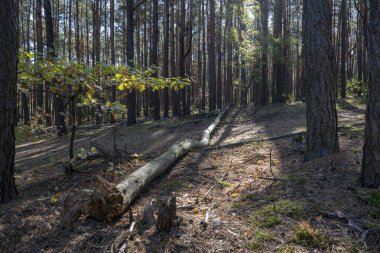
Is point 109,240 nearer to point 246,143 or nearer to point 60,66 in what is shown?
point 60,66

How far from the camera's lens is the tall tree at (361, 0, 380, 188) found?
3.40 metres

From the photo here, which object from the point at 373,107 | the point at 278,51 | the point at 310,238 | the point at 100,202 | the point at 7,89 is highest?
the point at 278,51

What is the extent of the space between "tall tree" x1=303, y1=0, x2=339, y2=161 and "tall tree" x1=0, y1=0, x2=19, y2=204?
15.2 ft

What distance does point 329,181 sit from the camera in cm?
398

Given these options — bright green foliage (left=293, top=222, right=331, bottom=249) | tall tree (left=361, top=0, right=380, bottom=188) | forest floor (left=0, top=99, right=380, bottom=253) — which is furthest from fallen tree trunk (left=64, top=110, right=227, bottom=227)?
tall tree (left=361, top=0, right=380, bottom=188)

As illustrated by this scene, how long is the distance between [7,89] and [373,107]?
488 centimetres

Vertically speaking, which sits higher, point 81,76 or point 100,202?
point 81,76

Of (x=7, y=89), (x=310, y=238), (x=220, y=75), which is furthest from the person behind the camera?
(x=220, y=75)

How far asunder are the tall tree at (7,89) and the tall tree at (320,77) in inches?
182

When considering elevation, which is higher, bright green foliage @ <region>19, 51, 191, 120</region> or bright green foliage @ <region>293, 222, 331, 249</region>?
bright green foliage @ <region>19, 51, 191, 120</region>

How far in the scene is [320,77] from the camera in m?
4.96

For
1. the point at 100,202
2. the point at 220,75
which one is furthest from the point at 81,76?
the point at 220,75

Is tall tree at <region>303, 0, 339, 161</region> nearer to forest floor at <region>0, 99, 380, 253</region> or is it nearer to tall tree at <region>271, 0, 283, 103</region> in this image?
forest floor at <region>0, 99, 380, 253</region>

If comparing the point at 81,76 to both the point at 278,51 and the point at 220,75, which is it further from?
the point at 220,75
